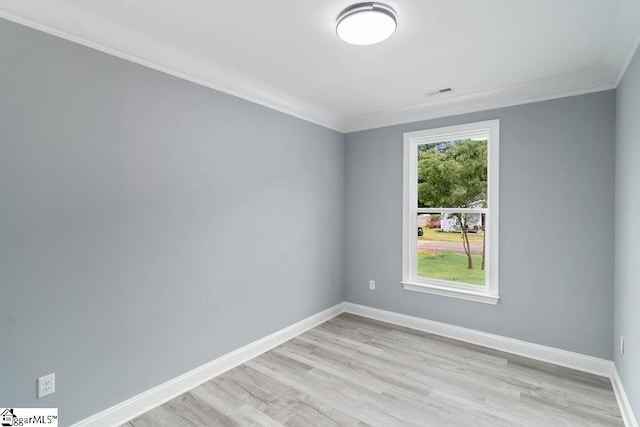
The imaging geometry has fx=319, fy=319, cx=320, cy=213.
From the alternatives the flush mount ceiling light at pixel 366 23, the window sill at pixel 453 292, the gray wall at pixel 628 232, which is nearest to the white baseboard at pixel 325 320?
the gray wall at pixel 628 232

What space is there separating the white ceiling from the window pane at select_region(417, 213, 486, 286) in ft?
4.05

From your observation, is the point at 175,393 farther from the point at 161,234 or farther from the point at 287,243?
the point at 287,243

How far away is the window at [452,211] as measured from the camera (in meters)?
3.30

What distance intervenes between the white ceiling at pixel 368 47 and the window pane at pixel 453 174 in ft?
1.53

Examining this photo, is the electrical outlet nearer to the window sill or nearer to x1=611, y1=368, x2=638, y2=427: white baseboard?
the window sill

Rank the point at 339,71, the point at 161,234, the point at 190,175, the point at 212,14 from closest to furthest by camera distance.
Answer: the point at 212,14, the point at 161,234, the point at 190,175, the point at 339,71

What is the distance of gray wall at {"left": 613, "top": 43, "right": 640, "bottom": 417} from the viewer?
1.97 metres

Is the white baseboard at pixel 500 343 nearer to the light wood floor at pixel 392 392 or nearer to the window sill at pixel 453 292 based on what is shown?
the light wood floor at pixel 392 392

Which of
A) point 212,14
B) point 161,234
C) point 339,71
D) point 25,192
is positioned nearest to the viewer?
point 25,192

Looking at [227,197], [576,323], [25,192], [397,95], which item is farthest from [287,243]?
[576,323]

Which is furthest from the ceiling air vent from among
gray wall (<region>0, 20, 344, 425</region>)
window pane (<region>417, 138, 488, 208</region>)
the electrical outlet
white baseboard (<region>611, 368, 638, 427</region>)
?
the electrical outlet

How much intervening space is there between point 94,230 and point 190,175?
77cm

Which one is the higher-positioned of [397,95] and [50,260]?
[397,95]

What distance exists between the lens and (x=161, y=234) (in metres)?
2.34
